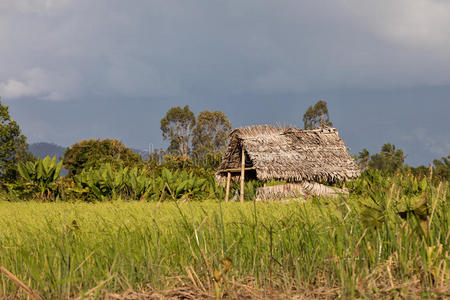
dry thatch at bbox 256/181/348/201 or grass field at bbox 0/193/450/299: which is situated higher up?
dry thatch at bbox 256/181/348/201

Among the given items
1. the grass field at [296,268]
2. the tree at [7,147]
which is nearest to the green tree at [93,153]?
the tree at [7,147]

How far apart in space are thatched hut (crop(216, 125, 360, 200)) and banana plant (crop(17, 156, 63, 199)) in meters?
6.19

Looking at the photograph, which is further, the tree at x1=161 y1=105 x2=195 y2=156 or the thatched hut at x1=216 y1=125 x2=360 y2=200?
Result: the tree at x1=161 y1=105 x2=195 y2=156

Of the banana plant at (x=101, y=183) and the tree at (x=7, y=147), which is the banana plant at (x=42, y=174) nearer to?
the banana plant at (x=101, y=183)

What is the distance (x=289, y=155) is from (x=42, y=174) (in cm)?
889

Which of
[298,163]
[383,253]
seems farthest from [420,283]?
[298,163]

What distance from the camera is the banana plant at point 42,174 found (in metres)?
12.9

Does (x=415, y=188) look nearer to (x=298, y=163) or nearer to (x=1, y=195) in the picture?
(x=298, y=163)

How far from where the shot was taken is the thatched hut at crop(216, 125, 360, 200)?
46.3 feet

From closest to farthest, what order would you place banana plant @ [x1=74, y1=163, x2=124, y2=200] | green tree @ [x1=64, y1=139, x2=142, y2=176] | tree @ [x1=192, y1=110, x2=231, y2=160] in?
banana plant @ [x1=74, y1=163, x2=124, y2=200] < green tree @ [x1=64, y1=139, x2=142, y2=176] < tree @ [x1=192, y1=110, x2=231, y2=160]

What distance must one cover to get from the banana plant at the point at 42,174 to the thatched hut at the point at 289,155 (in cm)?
619

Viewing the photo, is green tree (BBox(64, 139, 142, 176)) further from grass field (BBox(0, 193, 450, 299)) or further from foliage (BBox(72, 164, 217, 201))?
grass field (BBox(0, 193, 450, 299))

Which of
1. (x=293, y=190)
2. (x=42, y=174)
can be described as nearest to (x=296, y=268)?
(x=293, y=190)

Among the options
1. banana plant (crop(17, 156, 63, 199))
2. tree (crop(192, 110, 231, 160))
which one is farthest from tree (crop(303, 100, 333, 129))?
banana plant (crop(17, 156, 63, 199))
